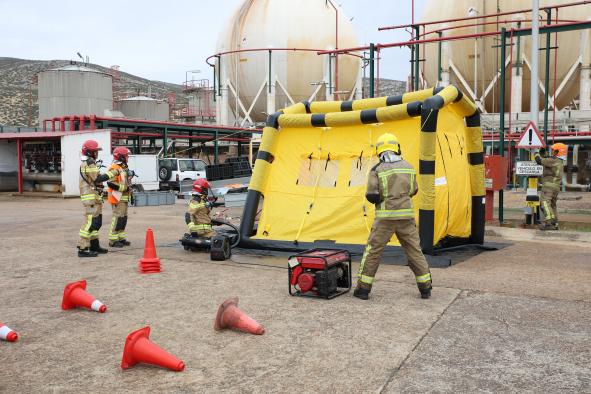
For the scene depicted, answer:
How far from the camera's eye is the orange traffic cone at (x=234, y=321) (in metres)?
4.99

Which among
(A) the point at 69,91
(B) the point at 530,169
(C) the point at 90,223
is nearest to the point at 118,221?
(C) the point at 90,223

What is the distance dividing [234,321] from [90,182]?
5318 millimetres

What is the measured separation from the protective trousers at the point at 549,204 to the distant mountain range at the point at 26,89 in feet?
157

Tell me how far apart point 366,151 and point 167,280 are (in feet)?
12.6

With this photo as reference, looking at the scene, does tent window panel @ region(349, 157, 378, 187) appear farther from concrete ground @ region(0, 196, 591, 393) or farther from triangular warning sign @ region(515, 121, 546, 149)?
triangular warning sign @ region(515, 121, 546, 149)

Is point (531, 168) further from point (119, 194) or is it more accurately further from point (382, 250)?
point (119, 194)

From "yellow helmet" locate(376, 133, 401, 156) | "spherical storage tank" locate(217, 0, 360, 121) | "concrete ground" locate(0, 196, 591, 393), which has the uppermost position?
"spherical storage tank" locate(217, 0, 360, 121)

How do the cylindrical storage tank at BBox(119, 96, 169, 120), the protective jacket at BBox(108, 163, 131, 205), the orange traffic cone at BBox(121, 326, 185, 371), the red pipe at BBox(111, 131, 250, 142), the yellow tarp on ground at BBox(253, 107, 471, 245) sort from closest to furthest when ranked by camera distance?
the orange traffic cone at BBox(121, 326, 185, 371), the yellow tarp on ground at BBox(253, 107, 471, 245), the protective jacket at BBox(108, 163, 131, 205), the red pipe at BBox(111, 131, 250, 142), the cylindrical storage tank at BBox(119, 96, 169, 120)

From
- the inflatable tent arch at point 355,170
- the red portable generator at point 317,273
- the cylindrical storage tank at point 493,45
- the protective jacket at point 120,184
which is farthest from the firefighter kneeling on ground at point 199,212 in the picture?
the cylindrical storage tank at point 493,45

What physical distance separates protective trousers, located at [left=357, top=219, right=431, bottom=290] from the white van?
19.8 m

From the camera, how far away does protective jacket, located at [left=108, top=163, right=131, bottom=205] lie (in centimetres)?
984

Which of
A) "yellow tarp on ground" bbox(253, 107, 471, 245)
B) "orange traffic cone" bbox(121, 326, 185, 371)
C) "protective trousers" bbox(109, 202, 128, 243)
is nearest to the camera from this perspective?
"orange traffic cone" bbox(121, 326, 185, 371)

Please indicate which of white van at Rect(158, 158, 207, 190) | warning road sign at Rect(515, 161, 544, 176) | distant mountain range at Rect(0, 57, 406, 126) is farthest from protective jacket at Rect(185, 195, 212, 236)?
distant mountain range at Rect(0, 57, 406, 126)

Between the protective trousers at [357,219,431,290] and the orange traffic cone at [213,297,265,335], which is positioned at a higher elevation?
the protective trousers at [357,219,431,290]
